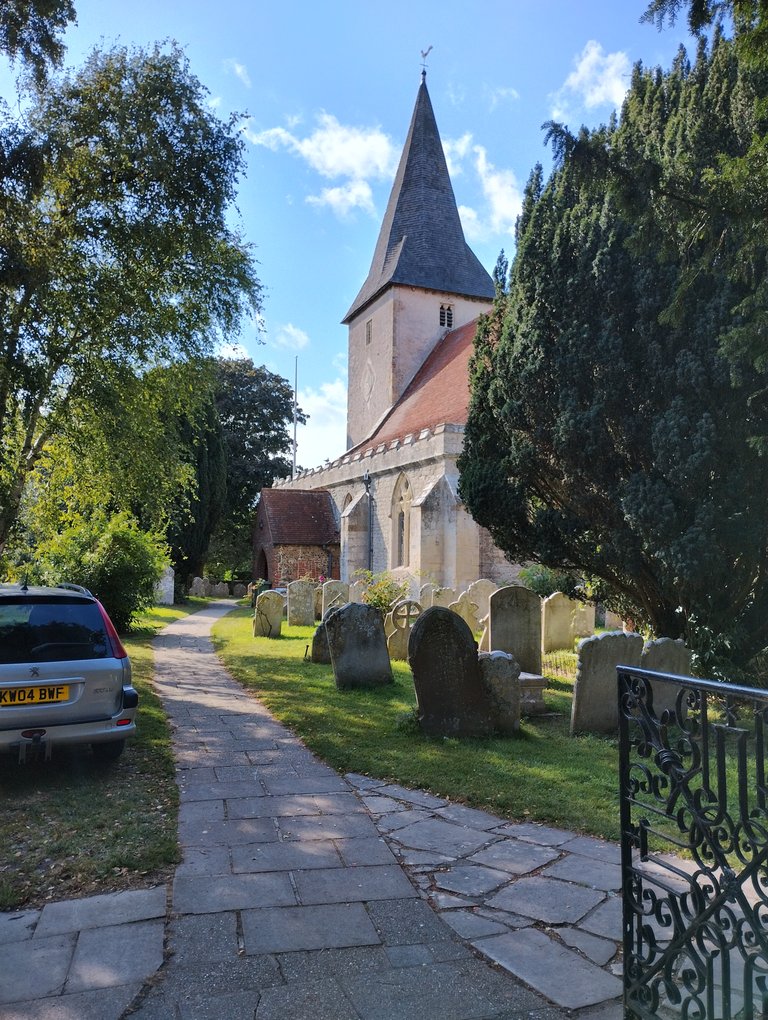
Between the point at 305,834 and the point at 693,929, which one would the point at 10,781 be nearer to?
the point at 305,834

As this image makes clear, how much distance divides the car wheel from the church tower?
1031 inches

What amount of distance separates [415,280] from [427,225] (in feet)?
10.4

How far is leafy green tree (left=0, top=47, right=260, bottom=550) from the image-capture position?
9.48 meters

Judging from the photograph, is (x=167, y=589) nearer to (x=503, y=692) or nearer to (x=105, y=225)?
(x=105, y=225)

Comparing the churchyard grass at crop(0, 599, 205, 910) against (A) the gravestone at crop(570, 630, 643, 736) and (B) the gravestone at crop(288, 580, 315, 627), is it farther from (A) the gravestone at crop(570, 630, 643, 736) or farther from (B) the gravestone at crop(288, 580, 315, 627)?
(B) the gravestone at crop(288, 580, 315, 627)

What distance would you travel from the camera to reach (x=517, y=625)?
9492 millimetres

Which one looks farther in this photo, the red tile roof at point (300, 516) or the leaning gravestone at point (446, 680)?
the red tile roof at point (300, 516)

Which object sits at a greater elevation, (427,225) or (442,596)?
(427,225)

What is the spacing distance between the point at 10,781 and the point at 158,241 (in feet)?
25.1

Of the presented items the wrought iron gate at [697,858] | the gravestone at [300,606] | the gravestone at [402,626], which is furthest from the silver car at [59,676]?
the gravestone at [300,606]

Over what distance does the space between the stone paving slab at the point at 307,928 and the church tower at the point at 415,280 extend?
93.4 feet

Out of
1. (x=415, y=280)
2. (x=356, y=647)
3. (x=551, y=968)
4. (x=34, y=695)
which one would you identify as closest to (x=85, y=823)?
(x=34, y=695)

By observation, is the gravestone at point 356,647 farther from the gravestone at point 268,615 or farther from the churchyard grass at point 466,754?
the gravestone at point 268,615

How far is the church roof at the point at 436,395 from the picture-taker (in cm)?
2422
